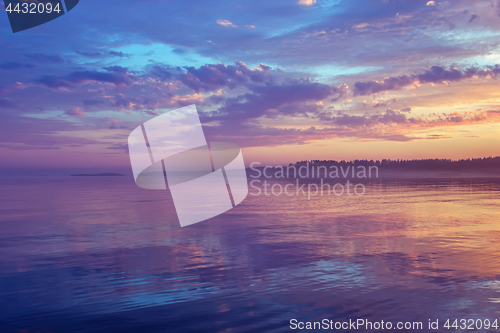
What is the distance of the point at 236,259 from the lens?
965 cm

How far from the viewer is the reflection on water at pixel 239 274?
5910 millimetres

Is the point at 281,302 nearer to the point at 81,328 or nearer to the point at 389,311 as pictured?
the point at 389,311

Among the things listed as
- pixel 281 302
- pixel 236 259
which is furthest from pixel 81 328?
pixel 236 259

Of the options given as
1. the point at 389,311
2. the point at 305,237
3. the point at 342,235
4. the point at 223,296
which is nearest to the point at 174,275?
the point at 223,296

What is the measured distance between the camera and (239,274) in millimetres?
8227

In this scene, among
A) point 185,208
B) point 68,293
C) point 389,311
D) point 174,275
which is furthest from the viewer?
point 185,208

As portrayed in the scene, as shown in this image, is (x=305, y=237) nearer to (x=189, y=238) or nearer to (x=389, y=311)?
(x=189, y=238)

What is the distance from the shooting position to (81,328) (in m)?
5.50

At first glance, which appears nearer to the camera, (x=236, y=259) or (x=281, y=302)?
(x=281, y=302)

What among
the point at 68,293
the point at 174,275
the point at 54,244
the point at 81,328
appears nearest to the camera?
the point at 81,328

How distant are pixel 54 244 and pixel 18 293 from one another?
494 centimetres

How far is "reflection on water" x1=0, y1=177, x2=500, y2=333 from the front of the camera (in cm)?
591

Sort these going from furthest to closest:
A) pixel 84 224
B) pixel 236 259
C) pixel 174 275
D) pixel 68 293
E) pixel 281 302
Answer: pixel 84 224, pixel 236 259, pixel 174 275, pixel 68 293, pixel 281 302

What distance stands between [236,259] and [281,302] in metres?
3.34
